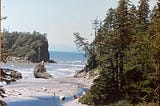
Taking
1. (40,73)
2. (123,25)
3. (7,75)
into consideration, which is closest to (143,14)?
(123,25)

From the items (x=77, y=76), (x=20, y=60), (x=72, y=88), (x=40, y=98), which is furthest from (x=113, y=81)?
(x=20, y=60)

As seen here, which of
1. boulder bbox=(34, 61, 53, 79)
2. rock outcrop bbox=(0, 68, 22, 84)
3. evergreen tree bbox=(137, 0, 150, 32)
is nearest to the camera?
rock outcrop bbox=(0, 68, 22, 84)

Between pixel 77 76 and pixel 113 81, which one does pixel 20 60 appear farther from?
pixel 113 81

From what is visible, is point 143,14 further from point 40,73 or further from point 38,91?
point 40,73

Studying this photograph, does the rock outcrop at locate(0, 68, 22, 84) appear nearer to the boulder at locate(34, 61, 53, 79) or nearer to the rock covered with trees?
the rock covered with trees

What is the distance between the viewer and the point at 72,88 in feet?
258

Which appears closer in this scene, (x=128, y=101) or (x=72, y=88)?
(x=128, y=101)

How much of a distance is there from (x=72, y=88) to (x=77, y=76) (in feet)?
90.9

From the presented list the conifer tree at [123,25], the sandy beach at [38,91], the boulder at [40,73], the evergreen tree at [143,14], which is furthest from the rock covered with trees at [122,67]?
the boulder at [40,73]

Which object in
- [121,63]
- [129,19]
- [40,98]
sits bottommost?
[40,98]

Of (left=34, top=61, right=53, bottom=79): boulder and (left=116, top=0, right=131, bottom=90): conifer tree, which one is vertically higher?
(left=116, top=0, right=131, bottom=90): conifer tree

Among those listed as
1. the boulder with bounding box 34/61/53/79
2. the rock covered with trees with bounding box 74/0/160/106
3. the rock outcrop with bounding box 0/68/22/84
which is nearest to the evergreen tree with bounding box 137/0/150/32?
the rock covered with trees with bounding box 74/0/160/106

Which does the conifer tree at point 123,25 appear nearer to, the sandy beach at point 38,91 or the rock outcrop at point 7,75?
the sandy beach at point 38,91

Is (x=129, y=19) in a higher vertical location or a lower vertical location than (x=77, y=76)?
higher
